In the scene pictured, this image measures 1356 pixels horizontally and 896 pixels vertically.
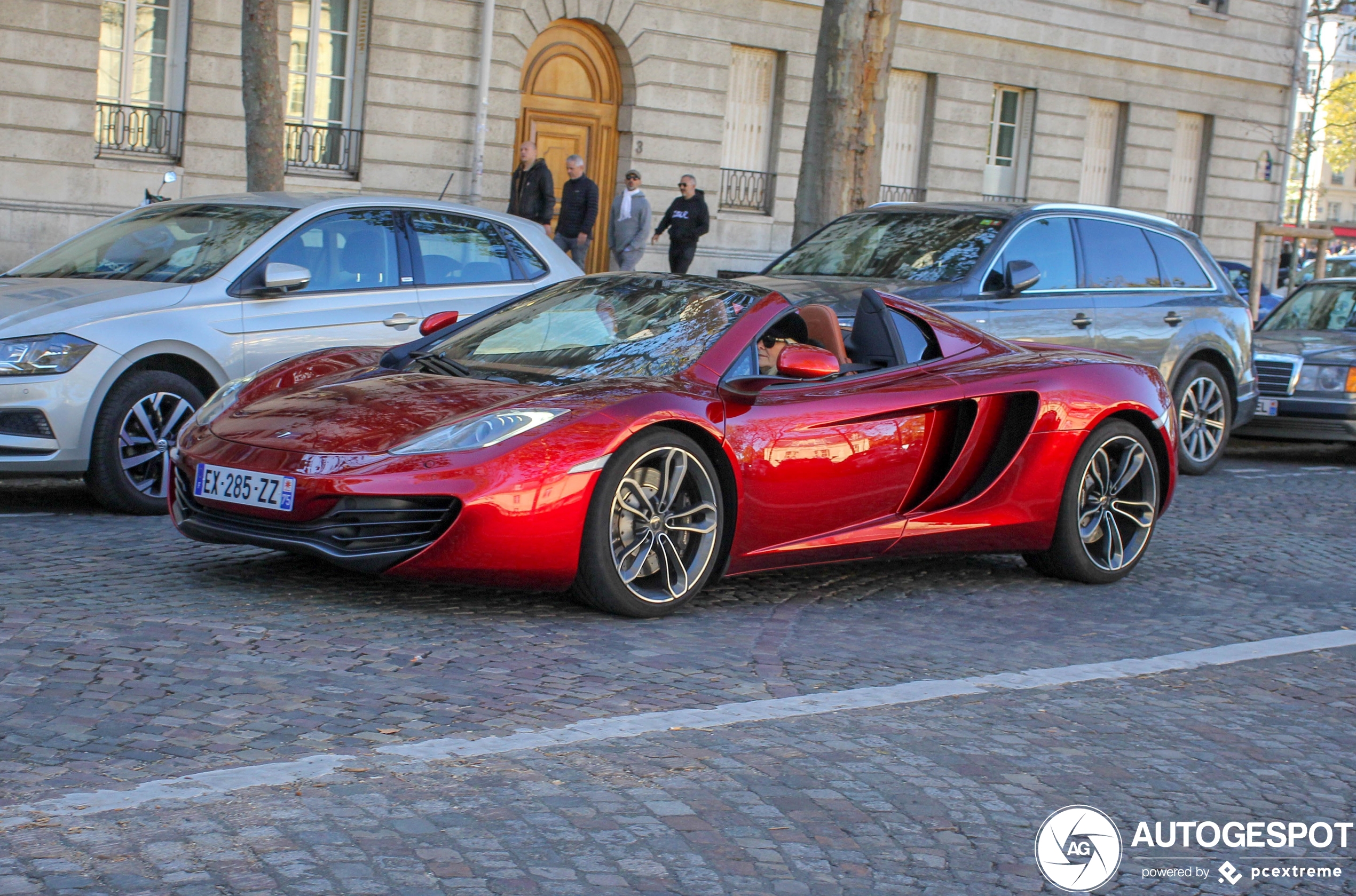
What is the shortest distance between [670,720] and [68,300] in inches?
175

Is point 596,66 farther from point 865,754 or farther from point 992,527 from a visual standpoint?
point 865,754

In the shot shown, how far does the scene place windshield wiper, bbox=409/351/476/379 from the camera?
6.33 metres

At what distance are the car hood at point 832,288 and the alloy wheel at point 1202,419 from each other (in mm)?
2675

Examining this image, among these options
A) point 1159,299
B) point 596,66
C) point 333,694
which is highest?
point 596,66

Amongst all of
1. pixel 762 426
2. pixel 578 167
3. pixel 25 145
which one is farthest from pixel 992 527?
pixel 25 145

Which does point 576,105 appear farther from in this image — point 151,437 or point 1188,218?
point 151,437

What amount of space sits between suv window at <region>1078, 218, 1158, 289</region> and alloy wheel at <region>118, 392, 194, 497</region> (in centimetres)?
616

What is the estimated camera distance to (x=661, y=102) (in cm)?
2442

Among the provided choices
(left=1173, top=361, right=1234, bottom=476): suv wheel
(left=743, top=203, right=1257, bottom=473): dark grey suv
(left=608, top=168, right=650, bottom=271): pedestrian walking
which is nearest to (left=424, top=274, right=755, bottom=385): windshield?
(left=743, top=203, right=1257, bottom=473): dark grey suv

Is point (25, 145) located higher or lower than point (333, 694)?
higher

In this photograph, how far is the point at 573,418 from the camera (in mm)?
5637

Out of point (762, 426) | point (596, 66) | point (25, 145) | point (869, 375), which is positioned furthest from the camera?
point (596, 66)

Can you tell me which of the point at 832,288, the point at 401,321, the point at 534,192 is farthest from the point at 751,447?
the point at 534,192

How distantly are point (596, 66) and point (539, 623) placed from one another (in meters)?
19.3
